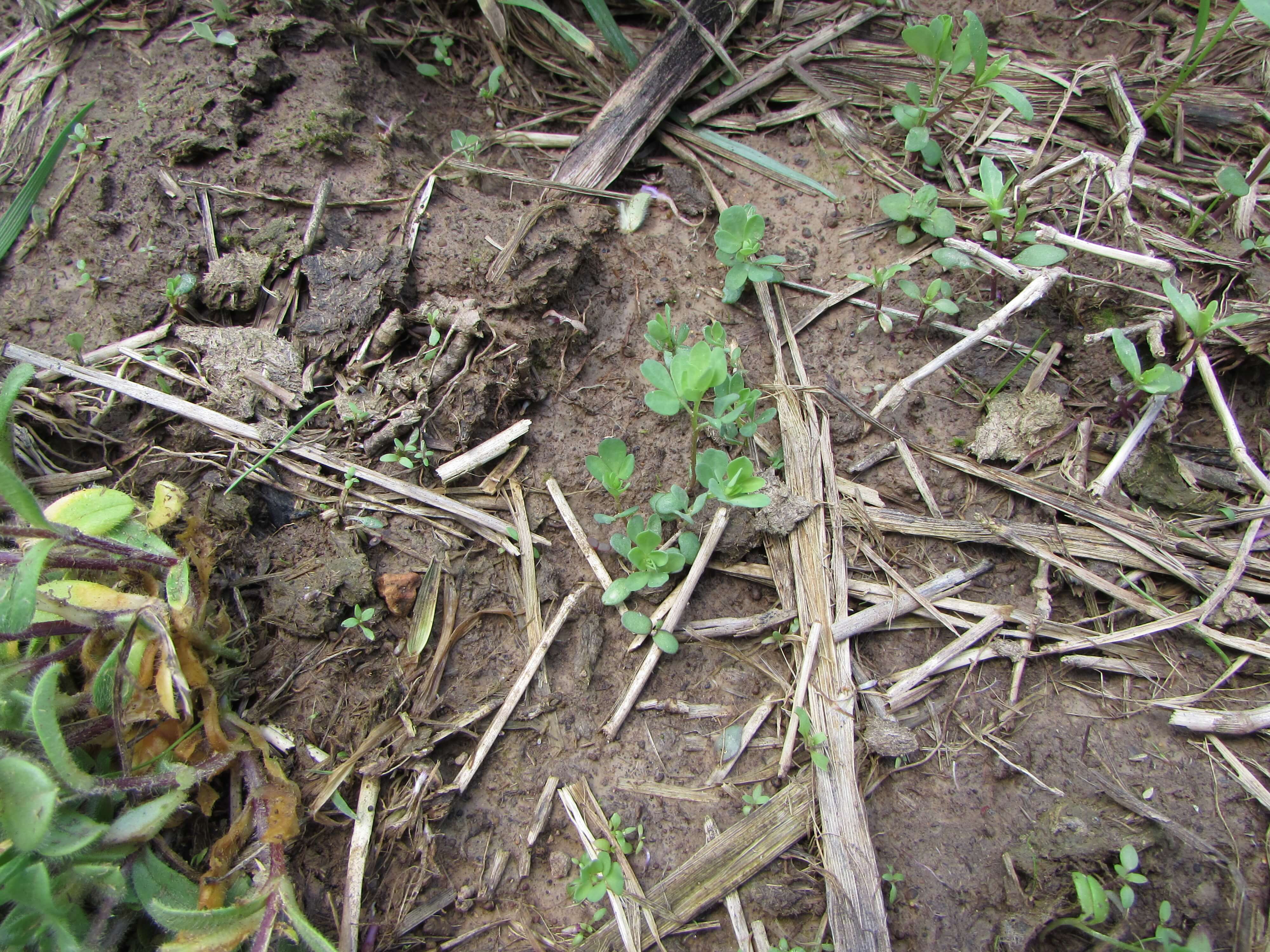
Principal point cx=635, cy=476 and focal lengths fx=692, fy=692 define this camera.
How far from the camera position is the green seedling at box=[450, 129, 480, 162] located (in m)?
2.36

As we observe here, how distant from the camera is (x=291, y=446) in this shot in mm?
2041

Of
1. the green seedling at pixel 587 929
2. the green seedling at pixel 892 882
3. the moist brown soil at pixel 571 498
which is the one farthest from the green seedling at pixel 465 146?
the green seedling at pixel 892 882

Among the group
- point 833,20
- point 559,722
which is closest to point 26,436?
point 559,722

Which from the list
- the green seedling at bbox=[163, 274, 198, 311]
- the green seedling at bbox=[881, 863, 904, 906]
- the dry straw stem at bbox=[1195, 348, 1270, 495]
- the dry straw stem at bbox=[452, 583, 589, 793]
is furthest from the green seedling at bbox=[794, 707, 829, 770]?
the green seedling at bbox=[163, 274, 198, 311]

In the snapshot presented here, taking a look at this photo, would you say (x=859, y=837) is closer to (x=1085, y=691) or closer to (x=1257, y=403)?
(x=1085, y=691)

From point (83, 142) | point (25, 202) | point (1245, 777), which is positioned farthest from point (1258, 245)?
point (25, 202)

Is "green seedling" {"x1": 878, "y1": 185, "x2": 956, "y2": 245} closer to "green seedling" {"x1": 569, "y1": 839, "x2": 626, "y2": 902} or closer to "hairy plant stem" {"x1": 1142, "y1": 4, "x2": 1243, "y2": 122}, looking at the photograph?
"hairy plant stem" {"x1": 1142, "y1": 4, "x2": 1243, "y2": 122}

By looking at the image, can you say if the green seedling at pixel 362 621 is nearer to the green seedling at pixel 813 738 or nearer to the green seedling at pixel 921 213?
the green seedling at pixel 813 738

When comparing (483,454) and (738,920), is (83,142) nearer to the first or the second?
(483,454)

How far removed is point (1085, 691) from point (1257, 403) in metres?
1.07

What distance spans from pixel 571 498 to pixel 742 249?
37.1 inches

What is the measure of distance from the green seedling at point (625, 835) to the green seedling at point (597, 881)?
6cm

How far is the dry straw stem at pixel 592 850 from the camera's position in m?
1.70

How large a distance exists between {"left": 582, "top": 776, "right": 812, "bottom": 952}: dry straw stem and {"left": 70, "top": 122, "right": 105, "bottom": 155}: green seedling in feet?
9.52
